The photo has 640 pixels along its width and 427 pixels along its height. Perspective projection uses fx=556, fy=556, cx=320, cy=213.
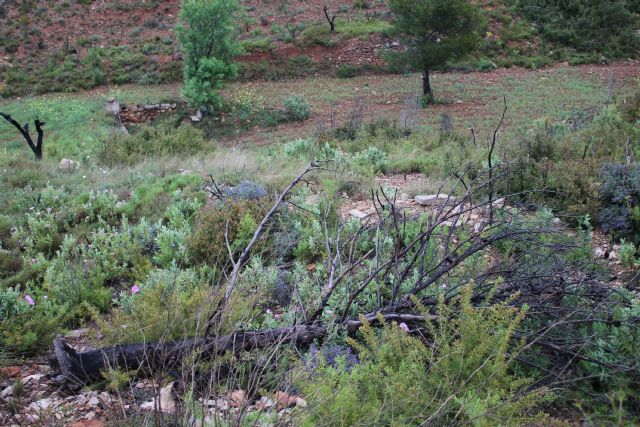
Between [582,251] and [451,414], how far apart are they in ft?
7.50

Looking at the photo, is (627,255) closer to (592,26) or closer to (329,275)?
(329,275)

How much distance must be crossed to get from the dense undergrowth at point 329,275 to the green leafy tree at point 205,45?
10.8 metres

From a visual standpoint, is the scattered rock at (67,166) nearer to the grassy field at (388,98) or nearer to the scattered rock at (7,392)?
the grassy field at (388,98)

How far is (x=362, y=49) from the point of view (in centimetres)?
2555

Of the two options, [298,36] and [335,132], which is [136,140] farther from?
[298,36]

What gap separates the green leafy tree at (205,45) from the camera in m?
18.9

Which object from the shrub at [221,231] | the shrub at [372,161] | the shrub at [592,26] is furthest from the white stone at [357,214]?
the shrub at [592,26]

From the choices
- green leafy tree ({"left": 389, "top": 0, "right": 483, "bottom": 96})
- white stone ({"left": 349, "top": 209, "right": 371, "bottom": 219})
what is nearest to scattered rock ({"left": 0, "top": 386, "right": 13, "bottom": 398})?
white stone ({"left": 349, "top": 209, "right": 371, "bottom": 219})

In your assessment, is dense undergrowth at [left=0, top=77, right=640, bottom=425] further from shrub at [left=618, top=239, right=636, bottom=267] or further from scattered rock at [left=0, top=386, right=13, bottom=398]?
scattered rock at [left=0, top=386, right=13, bottom=398]

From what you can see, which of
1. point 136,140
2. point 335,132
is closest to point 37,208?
point 136,140

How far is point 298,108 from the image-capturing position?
1894 cm

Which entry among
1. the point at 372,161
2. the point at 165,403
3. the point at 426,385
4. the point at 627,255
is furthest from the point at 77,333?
the point at 372,161

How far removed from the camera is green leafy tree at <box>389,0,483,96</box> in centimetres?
1927

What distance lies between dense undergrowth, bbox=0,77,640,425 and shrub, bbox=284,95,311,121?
32.8ft
